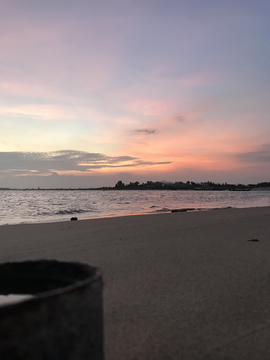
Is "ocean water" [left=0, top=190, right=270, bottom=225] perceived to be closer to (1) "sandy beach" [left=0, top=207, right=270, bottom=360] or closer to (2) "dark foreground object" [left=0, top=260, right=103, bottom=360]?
(1) "sandy beach" [left=0, top=207, right=270, bottom=360]

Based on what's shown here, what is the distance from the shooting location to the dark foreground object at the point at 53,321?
76 cm

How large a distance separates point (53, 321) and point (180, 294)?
1320 mm

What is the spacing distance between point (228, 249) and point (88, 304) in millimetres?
2774

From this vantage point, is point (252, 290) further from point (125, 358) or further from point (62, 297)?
point (62, 297)

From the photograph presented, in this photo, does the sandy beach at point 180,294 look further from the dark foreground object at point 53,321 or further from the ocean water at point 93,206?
the ocean water at point 93,206

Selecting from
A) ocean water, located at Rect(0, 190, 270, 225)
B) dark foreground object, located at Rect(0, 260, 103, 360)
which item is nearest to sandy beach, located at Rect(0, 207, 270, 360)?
dark foreground object, located at Rect(0, 260, 103, 360)

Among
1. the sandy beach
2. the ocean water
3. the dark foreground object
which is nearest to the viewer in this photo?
the dark foreground object

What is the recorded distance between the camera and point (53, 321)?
821 millimetres

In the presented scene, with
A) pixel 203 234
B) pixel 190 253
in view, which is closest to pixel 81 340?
pixel 190 253

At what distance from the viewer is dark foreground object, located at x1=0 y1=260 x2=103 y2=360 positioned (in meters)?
0.76

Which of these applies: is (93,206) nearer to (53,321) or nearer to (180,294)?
(180,294)

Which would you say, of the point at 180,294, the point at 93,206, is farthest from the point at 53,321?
the point at 93,206

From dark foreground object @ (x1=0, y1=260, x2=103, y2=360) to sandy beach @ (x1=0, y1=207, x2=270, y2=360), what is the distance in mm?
480

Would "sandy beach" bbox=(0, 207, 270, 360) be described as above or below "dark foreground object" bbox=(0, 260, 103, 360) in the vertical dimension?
A: below
